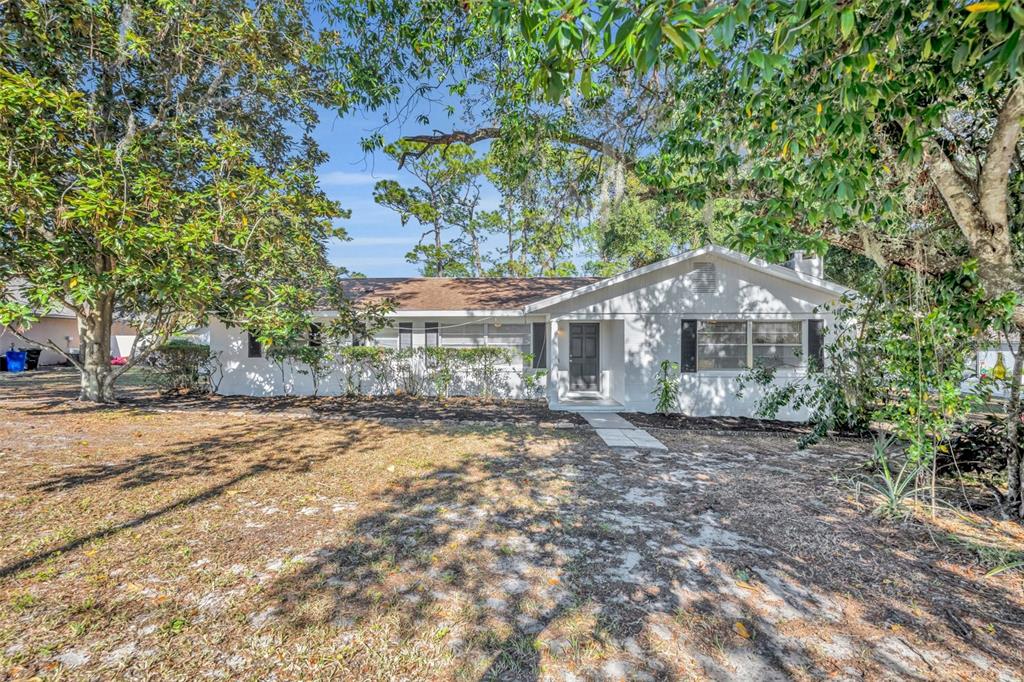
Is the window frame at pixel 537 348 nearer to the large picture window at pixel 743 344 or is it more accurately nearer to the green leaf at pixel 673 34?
the large picture window at pixel 743 344

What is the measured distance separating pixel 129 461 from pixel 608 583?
6.40m

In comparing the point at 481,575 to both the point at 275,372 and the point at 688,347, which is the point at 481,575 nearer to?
the point at 688,347

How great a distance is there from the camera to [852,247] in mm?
6582

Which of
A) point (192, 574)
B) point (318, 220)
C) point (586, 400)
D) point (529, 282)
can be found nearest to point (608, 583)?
point (192, 574)

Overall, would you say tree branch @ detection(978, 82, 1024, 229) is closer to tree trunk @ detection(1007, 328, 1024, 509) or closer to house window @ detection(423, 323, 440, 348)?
tree trunk @ detection(1007, 328, 1024, 509)

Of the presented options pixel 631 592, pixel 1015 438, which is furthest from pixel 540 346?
pixel 631 592

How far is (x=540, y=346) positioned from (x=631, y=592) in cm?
983

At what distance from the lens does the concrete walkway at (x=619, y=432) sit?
7.69 metres

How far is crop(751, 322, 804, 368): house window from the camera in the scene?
1079 centimetres

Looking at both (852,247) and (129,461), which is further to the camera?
(852,247)

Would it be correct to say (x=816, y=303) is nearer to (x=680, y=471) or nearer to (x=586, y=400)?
(x=586, y=400)

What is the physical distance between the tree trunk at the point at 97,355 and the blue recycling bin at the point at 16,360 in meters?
12.8

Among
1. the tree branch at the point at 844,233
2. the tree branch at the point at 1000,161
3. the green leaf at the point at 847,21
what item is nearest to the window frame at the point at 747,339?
the tree branch at the point at 844,233

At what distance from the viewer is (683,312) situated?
10.8 m
